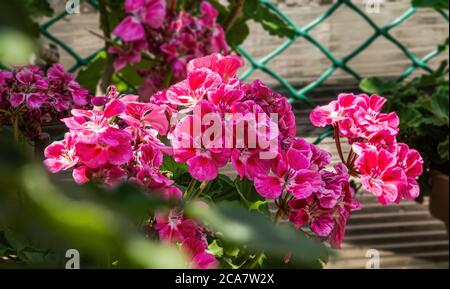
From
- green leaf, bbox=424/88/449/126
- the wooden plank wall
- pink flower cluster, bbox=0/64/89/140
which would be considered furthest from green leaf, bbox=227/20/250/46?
pink flower cluster, bbox=0/64/89/140

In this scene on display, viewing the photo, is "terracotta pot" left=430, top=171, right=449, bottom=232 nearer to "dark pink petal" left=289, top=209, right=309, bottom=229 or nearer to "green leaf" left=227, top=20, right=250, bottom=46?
"green leaf" left=227, top=20, right=250, bottom=46

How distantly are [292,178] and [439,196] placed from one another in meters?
0.96

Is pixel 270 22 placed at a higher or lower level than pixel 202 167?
lower

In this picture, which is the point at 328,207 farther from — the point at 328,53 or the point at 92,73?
the point at 328,53

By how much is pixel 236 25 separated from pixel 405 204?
1.81 feet

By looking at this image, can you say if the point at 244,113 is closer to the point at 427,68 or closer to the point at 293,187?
the point at 293,187

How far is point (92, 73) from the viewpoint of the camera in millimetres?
1259

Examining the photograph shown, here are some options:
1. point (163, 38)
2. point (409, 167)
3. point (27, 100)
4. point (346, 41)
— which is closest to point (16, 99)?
point (27, 100)

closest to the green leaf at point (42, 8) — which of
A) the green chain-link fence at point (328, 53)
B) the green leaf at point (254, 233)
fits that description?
the green chain-link fence at point (328, 53)

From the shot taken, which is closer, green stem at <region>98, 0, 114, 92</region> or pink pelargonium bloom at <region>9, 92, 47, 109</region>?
pink pelargonium bloom at <region>9, 92, 47, 109</region>

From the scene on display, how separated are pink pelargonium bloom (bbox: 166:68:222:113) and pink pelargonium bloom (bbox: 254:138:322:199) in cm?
8

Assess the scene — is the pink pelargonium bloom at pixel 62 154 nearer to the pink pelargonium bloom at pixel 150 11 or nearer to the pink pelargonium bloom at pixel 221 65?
the pink pelargonium bloom at pixel 221 65

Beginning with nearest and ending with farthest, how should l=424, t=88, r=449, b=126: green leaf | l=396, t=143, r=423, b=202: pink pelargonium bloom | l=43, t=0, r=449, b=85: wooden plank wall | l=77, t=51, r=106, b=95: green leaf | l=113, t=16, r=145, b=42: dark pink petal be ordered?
1. l=396, t=143, r=423, b=202: pink pelargonium bloom
2. l=113, t=16, r=145, b=42: dark pink petal
3. l=77, t=51, r=106, b=95: green leaf
4. l=424, t=88, r=449, b=126: green leaf
5. l=43, t=0, r=449, b=85: wooden plank wall

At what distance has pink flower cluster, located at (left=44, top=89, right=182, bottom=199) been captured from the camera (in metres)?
0.47
